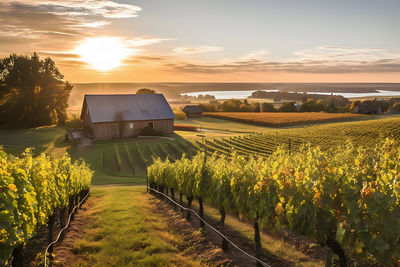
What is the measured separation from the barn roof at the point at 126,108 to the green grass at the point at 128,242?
4208 centimetres

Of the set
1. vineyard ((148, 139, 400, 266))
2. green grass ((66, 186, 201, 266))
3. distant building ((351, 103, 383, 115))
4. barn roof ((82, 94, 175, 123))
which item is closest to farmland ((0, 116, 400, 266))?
barn roof ((82, 94, 175, 123))

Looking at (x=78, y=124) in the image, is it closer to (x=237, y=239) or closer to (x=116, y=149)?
(x=116, y=149)

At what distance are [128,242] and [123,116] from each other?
4787 cm

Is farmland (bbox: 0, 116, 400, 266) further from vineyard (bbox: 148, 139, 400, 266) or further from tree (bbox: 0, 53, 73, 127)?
vineyard (bbox: 148, 139, 400, 266)

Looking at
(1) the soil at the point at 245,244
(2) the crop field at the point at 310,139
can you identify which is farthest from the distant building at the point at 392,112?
(1) the soil at the point at 245,244

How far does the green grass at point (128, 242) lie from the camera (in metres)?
10.1

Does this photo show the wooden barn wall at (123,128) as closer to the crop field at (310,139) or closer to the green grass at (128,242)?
the crop field at (310,139)

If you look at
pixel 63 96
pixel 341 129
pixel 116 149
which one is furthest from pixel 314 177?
pixel 63 96

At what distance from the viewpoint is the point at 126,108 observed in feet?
195

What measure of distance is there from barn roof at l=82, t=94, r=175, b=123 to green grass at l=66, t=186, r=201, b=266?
42080 mm

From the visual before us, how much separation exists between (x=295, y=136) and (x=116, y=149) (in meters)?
30.1

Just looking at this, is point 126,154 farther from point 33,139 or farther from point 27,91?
point 27,91

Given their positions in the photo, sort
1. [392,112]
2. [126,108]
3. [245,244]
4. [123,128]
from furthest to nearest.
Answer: [392,112]
[126,108]
[123,128]
[245,244]

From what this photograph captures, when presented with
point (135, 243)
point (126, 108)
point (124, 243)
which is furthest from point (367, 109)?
point (124, 243)
